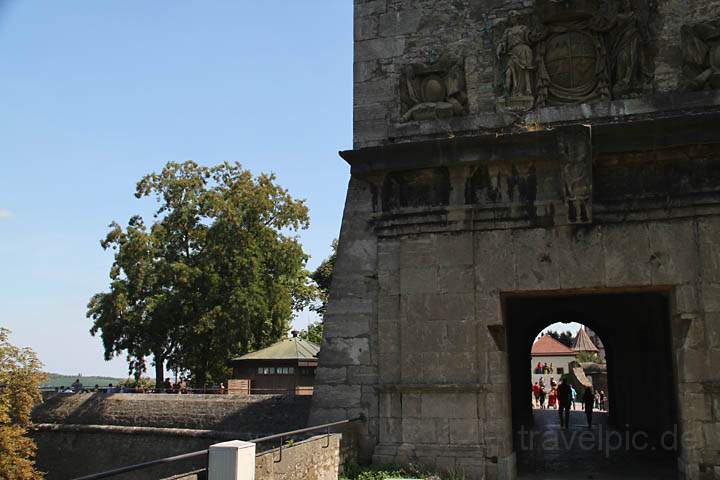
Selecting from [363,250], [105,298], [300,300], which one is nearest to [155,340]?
[105,298]

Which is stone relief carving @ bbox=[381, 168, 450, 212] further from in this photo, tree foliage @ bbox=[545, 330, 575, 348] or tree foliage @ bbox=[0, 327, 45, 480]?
tree foliage @ bbox=[545, 330, 575, 348]

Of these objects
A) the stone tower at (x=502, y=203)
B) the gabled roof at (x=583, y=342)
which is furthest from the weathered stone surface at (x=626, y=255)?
the gabled roof at (x=583, y=342)

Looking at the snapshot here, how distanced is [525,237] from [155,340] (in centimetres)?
1976

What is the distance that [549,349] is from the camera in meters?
59.2

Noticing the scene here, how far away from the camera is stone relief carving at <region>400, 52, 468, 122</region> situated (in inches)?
392

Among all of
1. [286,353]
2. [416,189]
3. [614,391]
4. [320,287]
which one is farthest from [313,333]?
[416,189]

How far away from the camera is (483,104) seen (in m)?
9.86

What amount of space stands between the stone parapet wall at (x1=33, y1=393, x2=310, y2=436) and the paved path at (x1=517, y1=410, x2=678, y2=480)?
4368 millimetres

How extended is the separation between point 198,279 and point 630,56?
20.0 m

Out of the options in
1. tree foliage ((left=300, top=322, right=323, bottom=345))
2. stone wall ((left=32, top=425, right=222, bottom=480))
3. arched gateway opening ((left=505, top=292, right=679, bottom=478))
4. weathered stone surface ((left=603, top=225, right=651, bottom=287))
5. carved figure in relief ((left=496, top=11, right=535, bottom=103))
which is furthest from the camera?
tree foliage ((left=300, top=322, right=323, bottom=345))

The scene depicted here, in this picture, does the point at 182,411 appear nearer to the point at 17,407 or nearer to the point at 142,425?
the point at 142,425

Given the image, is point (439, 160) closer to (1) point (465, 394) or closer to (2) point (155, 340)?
(1) point (465, 394)

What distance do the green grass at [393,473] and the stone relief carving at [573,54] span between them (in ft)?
17.1

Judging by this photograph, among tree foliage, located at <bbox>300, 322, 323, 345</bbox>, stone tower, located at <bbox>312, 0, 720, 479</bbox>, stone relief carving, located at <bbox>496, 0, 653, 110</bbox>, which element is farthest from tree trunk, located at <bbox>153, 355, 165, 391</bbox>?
stone relief carving, located at <bbox>496, 0, 653, 110</bbox>
